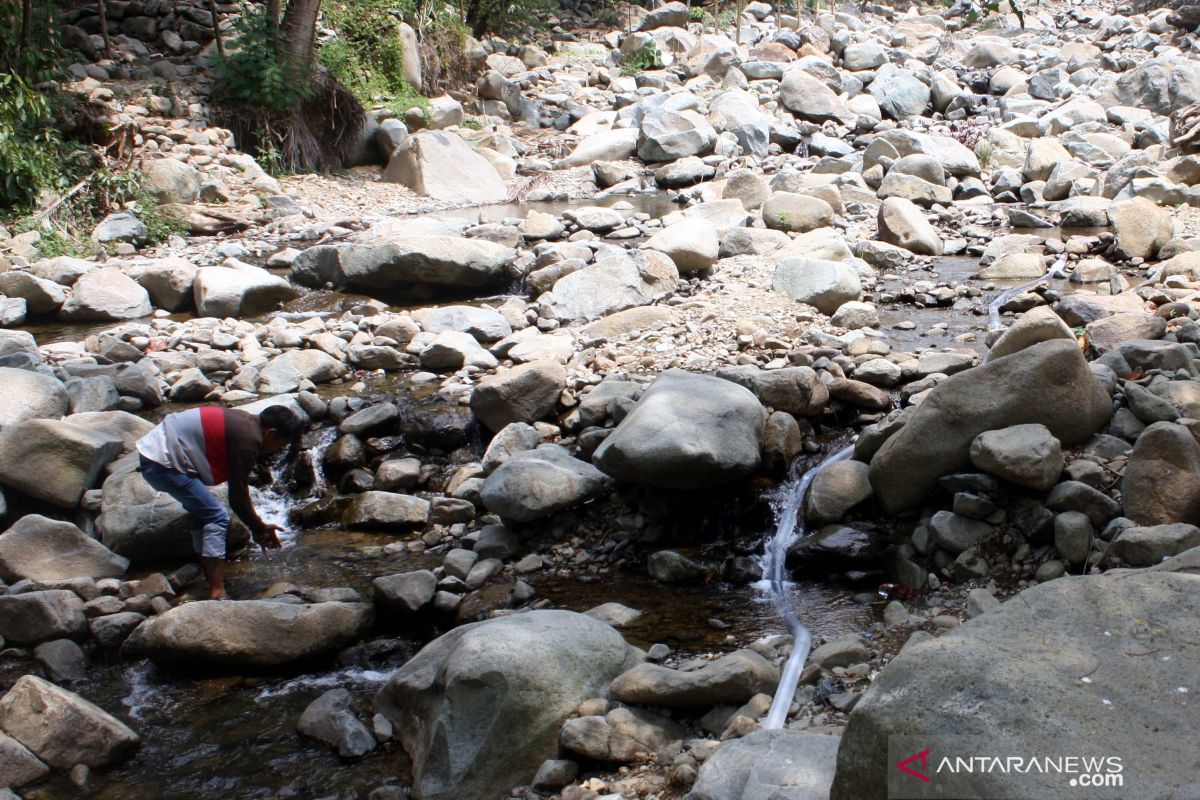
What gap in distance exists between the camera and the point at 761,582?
4547 mm

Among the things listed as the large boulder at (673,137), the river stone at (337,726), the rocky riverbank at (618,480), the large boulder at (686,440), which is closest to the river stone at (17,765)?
the rocky riverbank at (618,480)

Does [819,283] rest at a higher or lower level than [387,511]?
higher

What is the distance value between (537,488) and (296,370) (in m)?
2.67

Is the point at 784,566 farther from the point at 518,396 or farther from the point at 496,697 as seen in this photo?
the point at 518,396

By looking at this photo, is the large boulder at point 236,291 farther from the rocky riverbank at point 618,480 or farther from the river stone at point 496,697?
the river stone at point 496,697

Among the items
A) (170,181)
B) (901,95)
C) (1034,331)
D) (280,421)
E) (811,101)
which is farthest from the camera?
(901,95)

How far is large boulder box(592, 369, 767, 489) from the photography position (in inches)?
185

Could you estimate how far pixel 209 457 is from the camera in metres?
4.55

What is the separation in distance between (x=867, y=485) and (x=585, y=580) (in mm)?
1386

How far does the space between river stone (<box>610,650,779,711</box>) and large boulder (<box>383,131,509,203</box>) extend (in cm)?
960

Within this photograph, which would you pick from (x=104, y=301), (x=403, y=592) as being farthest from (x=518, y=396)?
(x=104, y=301)

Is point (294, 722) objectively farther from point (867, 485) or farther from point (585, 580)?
point (867, 485)

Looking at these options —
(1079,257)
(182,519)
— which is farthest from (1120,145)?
(182,519)

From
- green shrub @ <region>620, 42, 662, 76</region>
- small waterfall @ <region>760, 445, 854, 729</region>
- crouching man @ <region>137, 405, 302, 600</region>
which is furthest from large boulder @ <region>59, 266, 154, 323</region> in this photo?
green shrub @ <region>620, 42, 662, 76</region>
